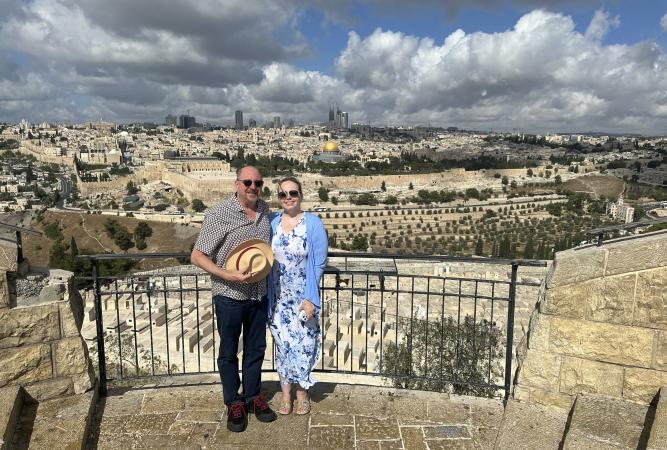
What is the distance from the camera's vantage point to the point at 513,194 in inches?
2559

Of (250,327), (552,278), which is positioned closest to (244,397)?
(250,327)

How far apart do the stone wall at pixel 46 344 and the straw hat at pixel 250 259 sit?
1063 millimetres

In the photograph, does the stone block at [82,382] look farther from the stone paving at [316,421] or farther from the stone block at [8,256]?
the stone block at [8,256]

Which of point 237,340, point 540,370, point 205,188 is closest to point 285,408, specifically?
point 237,340

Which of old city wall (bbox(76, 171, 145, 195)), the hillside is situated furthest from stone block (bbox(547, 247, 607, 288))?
old city wall (bbox(76, 171, 145, 195))

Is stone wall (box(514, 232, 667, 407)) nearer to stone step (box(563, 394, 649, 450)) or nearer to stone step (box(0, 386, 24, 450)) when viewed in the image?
stone step (box(563, 394, 649, 450))

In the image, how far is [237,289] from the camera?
265cm

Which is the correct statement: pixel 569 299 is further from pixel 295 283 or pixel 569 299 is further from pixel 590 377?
pixel 295 283

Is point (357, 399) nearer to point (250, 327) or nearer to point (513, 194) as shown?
point (250, 327)

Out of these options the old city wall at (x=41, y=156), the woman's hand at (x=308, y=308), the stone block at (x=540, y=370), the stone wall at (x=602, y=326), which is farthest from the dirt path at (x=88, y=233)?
the old city wall at (x=41, y=156)

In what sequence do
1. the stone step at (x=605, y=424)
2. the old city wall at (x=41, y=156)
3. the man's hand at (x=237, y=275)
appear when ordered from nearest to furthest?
the stone step at (x=605, y=424) → the man's hand at (x=237, y=275) → the old city wall at (x=41, y=156)

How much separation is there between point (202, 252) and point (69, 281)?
910 millimetres

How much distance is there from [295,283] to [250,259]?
1.11 ft

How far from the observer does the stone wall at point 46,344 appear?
106 inches
